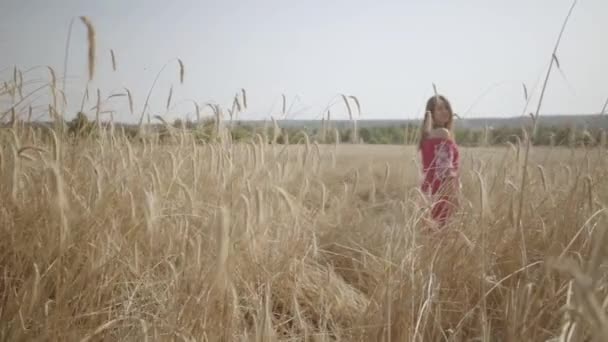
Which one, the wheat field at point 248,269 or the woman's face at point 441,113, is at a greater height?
the woman's face at point 441,113

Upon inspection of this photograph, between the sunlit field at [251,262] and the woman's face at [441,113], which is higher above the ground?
the woman's face at [441,113]

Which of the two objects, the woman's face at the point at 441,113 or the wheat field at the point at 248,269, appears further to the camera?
the woman's face at the point at 441,113

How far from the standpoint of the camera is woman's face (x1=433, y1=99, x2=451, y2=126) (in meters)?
2.44

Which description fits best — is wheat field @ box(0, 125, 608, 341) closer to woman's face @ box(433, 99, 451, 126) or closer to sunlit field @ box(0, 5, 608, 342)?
sunlit field @ box(0, 5, 608, 342)

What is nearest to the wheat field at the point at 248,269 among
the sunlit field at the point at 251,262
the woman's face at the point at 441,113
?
the sunlit field at the point at 251,262

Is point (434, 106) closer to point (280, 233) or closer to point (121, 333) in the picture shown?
point (280, 233)

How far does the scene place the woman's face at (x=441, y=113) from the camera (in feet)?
8.01

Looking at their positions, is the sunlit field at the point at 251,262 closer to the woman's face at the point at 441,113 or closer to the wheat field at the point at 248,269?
the wheat field at the point at 248,269

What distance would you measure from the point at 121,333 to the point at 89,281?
0.18m

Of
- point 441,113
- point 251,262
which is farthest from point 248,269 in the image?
point 441,113

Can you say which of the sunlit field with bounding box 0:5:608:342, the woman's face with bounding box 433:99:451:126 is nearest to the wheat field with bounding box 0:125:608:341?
the sunlit field with bounding box 0:5:608:342

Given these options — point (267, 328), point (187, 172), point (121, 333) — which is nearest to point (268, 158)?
point (187, 172)

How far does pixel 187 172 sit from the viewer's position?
6.59 ft

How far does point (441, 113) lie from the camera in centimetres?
246
